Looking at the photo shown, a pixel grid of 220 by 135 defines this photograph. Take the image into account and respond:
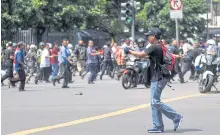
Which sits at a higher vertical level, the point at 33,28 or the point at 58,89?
the point at 33,28

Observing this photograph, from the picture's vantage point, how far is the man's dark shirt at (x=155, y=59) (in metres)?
10.8

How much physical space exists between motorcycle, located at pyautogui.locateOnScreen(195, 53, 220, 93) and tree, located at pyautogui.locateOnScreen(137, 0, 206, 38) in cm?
3516

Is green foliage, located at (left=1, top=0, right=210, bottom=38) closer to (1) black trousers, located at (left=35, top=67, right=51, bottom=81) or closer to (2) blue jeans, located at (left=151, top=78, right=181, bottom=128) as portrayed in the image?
(1) black trousers, located at (left=35, top=67, right=51, bottom=81)

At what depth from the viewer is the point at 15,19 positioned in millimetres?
38250

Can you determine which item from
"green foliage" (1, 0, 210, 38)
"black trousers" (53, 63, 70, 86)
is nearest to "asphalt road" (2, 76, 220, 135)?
"black trousers" (53, 63, 70, 86)

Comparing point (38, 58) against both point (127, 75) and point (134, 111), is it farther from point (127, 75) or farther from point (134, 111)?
point (134, 111)

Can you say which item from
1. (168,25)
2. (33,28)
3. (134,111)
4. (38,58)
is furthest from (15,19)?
(134,111)

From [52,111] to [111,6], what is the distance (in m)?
41.9

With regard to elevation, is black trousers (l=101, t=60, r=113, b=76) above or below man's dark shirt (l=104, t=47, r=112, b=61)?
below

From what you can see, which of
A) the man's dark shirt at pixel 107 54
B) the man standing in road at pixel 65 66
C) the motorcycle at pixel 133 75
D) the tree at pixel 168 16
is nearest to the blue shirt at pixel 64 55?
the man standing in road at pixel 65 66

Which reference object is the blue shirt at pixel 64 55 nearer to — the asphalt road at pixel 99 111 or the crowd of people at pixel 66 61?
the crowd of people at pixel 66 61

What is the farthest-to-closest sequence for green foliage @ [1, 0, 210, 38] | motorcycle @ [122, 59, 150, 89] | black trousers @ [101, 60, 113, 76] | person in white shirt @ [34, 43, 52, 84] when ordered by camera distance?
1. green foliage @ [1, 0, 210, 38]
2. black trousers @ [101, 60, 113, 76]
3. person in white shirt @ [34, 43, 52, 84]
4. motorcycle @ [122, 59, 150, 89]

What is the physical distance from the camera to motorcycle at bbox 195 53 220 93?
61.7 feet

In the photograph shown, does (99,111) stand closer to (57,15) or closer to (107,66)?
(107,66)
